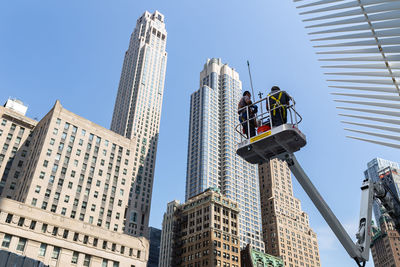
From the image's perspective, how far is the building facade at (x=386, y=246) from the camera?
175 meters

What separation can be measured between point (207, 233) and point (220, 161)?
205 feet

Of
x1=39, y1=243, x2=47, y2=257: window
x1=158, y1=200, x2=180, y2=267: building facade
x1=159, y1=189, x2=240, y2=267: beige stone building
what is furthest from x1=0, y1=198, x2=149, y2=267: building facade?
x1=158, y1=200, x2=180, y2=267: building facade

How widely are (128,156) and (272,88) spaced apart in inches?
3231

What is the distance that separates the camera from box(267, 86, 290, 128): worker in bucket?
13.8 m

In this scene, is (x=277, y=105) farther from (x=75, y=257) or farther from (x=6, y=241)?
(x=75, y=257)

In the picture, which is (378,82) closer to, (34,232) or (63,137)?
(34,232)

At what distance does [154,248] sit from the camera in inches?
7234

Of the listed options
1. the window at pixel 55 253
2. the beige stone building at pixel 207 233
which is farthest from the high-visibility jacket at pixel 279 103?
the beige stone building at pixel 207 233

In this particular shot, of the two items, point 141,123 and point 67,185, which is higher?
point 141,123

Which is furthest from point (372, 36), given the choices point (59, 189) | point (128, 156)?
point (128, 156)

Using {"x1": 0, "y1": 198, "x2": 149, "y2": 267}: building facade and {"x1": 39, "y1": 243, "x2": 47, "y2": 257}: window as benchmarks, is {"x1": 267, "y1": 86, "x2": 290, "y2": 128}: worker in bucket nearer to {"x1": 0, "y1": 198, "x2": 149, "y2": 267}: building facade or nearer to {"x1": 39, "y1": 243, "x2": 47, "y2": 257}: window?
{"x1": 0, "y1": 198, "x2": 149, "y2": 267}: building facade

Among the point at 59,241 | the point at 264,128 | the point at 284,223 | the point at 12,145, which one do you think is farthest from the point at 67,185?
the point at 284,223

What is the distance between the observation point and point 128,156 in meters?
93.6

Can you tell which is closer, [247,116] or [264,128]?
[264,128]
